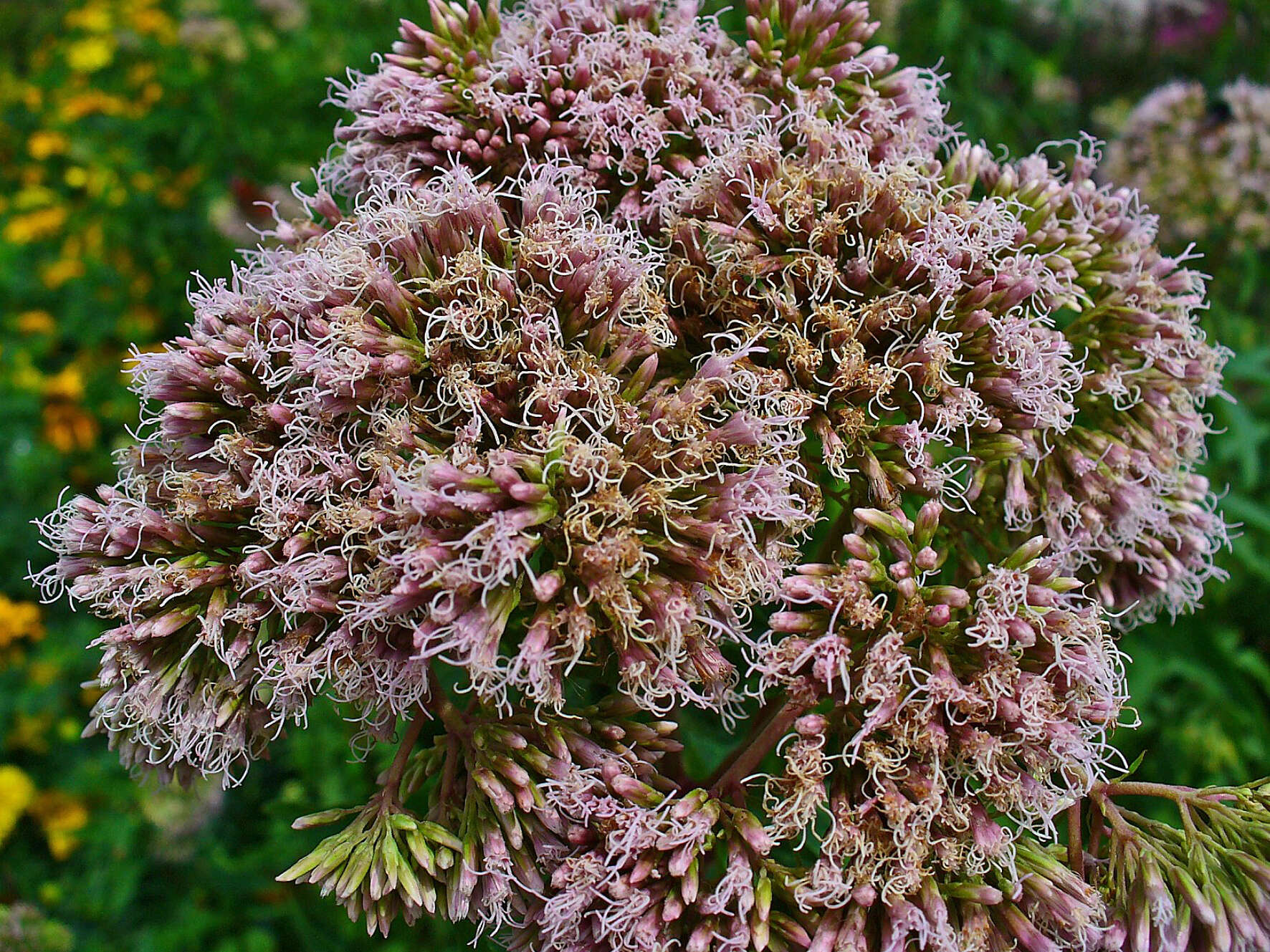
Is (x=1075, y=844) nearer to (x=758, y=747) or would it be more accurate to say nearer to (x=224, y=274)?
(x=758, y=747)

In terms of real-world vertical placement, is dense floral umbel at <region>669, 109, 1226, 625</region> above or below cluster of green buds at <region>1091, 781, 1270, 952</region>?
above

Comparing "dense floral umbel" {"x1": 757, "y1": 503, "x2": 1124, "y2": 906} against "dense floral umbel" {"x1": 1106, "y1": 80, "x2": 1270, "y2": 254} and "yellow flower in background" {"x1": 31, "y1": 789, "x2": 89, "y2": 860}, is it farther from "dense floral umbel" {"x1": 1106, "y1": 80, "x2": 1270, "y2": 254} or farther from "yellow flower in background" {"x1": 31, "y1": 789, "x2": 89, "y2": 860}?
"yellow flower in background" {"x1": 31, "y1": 789, "x2": 89, "y2": 860}

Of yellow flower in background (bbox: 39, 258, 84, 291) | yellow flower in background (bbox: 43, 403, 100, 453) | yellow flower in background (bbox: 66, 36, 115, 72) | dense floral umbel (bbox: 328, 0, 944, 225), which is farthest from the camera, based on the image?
yellow flower in background (bbox: 66, 36, 115, 72)

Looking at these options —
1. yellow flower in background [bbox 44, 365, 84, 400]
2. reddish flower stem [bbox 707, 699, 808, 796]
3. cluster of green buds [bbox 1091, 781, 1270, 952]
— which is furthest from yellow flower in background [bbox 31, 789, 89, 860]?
cluster of green buds [bbox 1091, 781, 1270, 952]

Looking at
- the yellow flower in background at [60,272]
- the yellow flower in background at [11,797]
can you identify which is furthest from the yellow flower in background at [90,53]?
the yellow flower in background at [11,797]

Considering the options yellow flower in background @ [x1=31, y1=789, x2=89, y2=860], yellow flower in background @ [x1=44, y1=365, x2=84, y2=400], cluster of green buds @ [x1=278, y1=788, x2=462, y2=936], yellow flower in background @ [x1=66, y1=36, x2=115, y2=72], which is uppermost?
yellow flower in background @ [x1=66, y1=36, x2=115, y2=72]

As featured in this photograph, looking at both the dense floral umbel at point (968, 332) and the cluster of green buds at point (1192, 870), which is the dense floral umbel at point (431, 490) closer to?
the dense floral umbel at point (968, 332)
